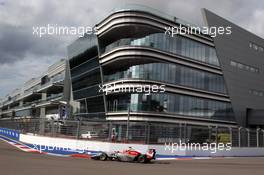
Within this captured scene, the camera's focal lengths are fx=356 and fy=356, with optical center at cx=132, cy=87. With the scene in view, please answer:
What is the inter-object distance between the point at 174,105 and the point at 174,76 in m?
3.94

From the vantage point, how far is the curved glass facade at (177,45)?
46.1 m

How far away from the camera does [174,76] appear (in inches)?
1903

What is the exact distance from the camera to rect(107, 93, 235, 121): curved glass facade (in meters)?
45.1

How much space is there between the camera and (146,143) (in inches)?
1057

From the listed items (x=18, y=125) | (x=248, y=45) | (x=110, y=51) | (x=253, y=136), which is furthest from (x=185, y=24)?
(x=18, y=125)

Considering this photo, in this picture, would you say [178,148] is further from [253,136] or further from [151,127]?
[253,136]

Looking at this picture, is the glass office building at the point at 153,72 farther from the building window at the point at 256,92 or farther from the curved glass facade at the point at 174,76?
the building window at the point at 256,92

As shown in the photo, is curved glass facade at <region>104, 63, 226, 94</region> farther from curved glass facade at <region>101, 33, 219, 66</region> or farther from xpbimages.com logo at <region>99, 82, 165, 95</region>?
curved glass facade at <region>101, 33, 219, 66</region>

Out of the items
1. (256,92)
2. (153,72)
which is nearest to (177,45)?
(153,72)

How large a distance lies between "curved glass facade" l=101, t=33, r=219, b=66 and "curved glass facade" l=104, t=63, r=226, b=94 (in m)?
2.00

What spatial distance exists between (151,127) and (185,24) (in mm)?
26330

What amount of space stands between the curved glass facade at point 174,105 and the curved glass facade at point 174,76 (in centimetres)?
198

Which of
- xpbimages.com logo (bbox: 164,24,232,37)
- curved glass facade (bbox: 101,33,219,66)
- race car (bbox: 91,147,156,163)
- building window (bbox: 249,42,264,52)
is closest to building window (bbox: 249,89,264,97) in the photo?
building window (bbox: 249,42,264,52)

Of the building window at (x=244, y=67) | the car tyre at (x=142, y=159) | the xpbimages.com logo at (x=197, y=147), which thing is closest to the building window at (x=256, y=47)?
the building window at (x=244, y=67)
